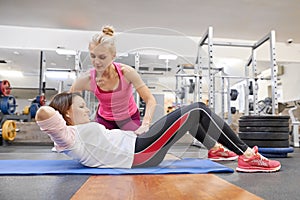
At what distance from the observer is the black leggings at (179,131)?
132 cm

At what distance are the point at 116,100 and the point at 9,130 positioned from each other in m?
2.55

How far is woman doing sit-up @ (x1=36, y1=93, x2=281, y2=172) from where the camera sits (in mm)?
1240

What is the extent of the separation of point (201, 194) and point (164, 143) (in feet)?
1.58

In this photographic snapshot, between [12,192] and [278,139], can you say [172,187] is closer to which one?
[12,192]

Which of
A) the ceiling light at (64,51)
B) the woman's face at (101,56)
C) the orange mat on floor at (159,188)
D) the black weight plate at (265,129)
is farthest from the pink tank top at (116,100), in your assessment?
the ceiling light at (64,51)

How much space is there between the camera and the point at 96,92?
59.3 inches

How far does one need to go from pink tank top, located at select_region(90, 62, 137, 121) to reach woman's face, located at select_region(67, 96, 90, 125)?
8.9 inches

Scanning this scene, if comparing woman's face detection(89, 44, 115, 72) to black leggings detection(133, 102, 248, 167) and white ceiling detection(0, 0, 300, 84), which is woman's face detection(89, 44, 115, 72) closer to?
black leggings detection(133, 102, 248, 167)

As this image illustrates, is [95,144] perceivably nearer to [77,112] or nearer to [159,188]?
[77,112]

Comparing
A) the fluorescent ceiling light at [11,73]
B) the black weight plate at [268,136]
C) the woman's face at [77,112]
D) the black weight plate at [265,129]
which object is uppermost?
the fluorescent ceiling light at [11,73]

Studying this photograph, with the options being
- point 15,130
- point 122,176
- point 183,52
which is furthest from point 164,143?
point 183,52

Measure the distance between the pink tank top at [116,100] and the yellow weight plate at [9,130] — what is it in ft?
7.46

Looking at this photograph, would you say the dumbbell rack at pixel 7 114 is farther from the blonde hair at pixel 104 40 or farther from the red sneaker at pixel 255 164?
the red sneaker at pixel 255 164

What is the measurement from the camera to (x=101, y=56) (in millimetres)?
1317
